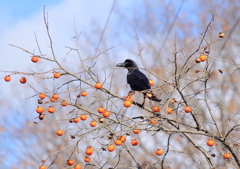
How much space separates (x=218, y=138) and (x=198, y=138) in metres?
6.90

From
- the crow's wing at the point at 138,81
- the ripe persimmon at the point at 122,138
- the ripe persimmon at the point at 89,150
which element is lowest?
the ripe persimmon at the point at 122,138

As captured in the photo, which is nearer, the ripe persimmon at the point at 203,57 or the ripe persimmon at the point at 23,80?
the ripe persimmon at the point at 203,57

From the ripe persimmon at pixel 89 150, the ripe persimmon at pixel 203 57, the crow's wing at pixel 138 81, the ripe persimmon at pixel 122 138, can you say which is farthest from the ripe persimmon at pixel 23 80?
the ripe persimmon at pixel 203 57

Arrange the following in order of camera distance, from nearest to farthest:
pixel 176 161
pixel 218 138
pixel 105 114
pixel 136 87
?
pixel 105 114
pixel 218 138
pixel 136 87
pixel 176 161

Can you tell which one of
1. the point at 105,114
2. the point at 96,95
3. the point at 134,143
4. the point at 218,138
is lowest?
the point at 218,138

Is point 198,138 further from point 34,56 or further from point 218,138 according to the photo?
point 34,56

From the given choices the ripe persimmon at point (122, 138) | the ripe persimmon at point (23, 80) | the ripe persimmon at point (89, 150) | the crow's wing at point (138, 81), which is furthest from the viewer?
the crow's wing at point (138, 81)

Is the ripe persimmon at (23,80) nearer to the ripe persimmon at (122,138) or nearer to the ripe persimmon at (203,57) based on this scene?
the ripe persimmon at (122,138)

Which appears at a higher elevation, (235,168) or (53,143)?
(53,143)

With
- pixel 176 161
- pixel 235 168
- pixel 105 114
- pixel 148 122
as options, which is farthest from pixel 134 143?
pixel 176 161

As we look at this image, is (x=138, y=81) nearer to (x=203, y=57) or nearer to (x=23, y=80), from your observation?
(x=203, y=57)

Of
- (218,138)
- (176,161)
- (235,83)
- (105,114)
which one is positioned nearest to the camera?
(105,114)

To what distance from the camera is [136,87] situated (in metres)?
4.80

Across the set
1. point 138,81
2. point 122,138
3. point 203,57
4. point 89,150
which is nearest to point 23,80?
point 89,150
